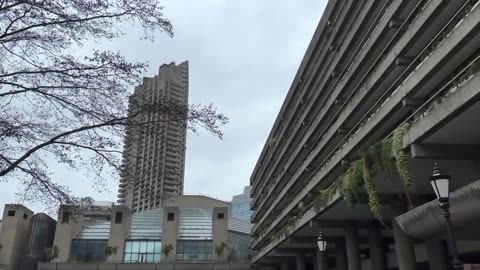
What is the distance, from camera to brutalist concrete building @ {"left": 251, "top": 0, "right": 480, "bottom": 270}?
15711 millimetres

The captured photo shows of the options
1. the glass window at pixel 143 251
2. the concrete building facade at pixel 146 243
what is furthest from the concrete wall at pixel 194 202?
the glass window at pixel 143 251

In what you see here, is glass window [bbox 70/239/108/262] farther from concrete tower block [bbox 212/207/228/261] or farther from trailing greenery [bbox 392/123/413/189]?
trailing greenery [bbox 392/123/413/189]

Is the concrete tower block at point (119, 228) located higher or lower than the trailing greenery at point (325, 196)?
higher

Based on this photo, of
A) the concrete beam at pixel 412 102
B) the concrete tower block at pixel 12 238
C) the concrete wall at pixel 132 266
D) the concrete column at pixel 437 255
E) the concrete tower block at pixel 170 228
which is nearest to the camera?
the concrete beam at pixel 412 102

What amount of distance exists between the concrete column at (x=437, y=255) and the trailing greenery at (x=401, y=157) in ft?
28.7

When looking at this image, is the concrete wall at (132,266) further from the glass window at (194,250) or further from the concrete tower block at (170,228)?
the glass window at (194,250)

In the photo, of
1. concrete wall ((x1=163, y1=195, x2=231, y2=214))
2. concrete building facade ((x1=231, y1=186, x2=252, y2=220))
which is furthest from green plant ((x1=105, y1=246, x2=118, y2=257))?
concrete building facade ((x1=231, y1=186, x2=252, y2=220))

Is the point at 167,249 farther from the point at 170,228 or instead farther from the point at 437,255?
the point at 437,255

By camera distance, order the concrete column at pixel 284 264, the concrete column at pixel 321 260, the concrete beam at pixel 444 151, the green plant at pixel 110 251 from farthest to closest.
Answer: the green plant at pixel 110 251 → the concrete column at pixel 284 264 → the concrete column at pixel 321 260 → the concrete beam at pixel 444 151

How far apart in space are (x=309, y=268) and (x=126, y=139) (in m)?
47.3

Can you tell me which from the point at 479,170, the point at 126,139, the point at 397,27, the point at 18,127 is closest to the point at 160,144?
the point at 126,139

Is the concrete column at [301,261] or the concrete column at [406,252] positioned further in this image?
the concrete column at [301,261]

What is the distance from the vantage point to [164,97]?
13289 millimetres

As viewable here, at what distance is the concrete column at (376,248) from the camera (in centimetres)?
2952
